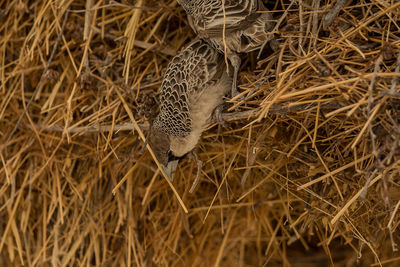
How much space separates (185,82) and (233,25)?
0.53ft

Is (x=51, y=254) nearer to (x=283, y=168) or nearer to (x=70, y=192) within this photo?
(x=70, y=192)

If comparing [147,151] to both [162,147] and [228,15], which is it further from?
[228,15]

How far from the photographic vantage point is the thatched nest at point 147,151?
3.34 feet

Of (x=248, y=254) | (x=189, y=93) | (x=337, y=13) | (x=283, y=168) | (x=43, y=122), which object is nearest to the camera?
(x=337, y=13)

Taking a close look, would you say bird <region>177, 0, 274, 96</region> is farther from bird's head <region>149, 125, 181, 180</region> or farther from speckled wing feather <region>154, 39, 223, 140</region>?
bird's head <region>149, 125, 181, 180</region>

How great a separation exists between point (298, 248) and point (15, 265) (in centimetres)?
88

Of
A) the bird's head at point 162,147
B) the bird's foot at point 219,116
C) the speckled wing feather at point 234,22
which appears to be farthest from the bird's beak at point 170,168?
the speckled wing feather at point 234,22

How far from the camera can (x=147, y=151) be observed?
1253 millimetres

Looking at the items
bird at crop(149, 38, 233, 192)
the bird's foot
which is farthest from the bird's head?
the bird's foot

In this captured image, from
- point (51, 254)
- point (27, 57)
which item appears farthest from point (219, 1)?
point (51, 254)

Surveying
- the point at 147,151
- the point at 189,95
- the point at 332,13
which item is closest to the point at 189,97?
the point at 189,95

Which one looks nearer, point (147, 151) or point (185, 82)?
point (185, 82)

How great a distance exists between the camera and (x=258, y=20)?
105cm

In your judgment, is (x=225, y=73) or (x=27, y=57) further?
(x=27, y=57)
